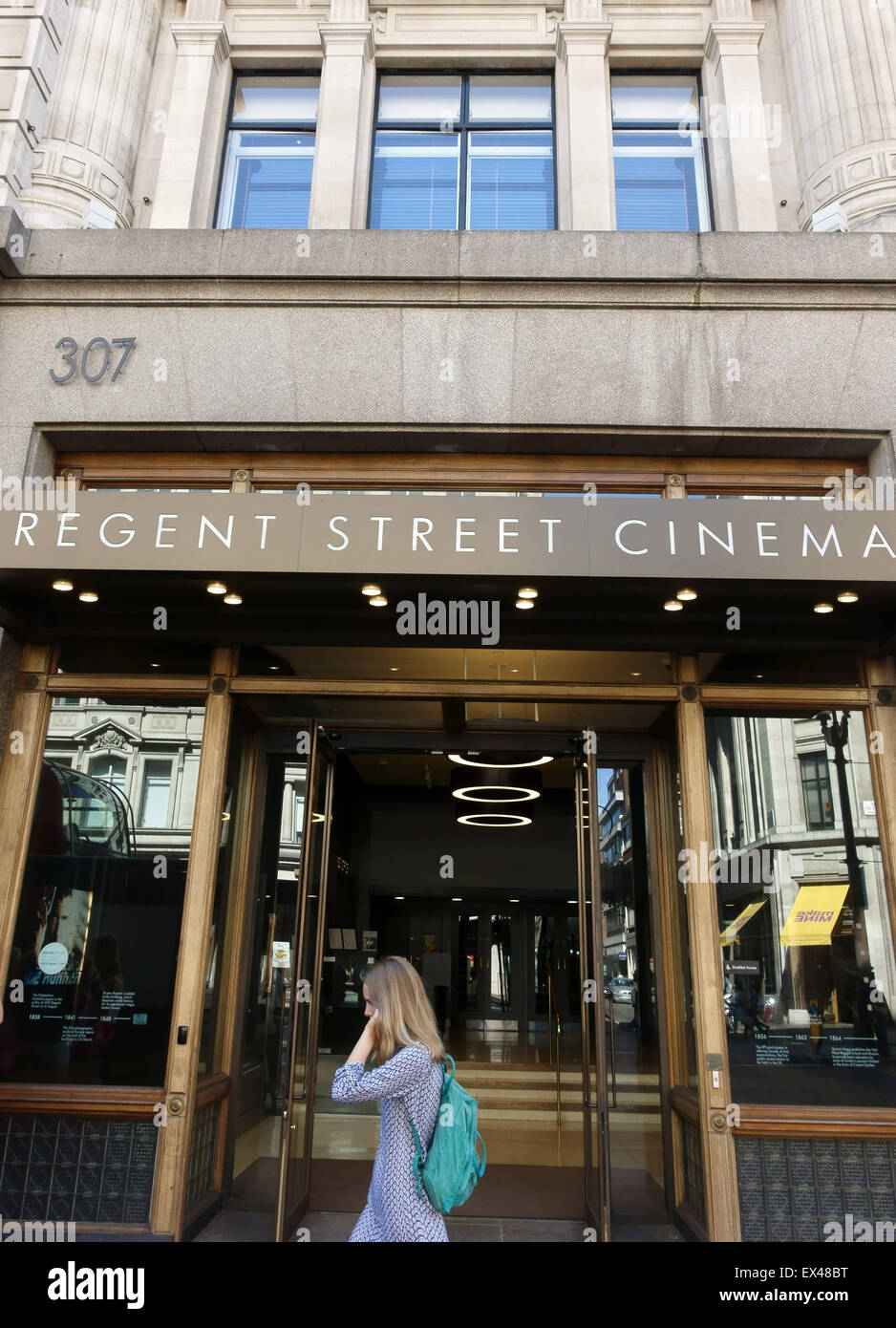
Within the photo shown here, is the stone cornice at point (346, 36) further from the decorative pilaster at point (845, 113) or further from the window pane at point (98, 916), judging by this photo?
the window pane at point (98, 916)

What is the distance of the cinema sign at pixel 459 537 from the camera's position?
548 cm

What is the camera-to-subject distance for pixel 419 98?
9.33 metres

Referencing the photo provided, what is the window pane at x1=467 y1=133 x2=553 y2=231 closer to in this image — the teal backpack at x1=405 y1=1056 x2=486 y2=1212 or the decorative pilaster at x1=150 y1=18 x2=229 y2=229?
the decorative pilaster at x1=150 y1=18 x2=229 y2=229

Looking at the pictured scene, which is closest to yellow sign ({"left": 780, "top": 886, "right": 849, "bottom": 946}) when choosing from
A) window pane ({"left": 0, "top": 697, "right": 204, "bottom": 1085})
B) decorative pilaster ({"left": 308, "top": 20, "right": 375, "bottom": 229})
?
window pane ({"left": 0, "top": 697, "right": 204, "bottom": 1085})

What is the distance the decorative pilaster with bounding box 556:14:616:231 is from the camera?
8.36 m

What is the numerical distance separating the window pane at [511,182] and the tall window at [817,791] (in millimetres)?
5809

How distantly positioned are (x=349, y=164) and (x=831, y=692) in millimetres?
6731

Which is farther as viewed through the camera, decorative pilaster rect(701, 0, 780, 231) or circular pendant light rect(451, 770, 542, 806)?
circular pendant light rect(451, 770, 542, 806)

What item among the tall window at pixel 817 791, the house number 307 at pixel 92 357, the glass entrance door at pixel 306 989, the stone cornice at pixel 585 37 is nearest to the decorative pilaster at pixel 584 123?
the stone cornice at pixel 585 37

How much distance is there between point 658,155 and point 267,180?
4.03 m

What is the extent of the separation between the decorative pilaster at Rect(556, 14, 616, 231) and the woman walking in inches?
283

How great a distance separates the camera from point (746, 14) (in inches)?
350

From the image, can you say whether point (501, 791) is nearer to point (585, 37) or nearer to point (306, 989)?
point (306, 989)

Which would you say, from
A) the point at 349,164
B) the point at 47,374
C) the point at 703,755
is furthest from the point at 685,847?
the point at 349,164
